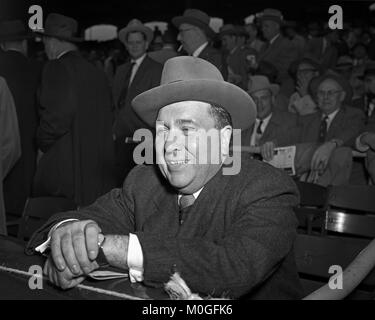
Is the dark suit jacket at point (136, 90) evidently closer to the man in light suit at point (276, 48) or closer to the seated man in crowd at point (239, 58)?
the seated man in crowd at point (239, 58)

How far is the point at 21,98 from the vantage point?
4766 mm

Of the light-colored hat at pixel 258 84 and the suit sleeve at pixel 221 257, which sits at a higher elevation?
the light-colored hat at pixel 258 84

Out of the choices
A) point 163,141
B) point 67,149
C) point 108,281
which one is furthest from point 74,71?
point 108,281

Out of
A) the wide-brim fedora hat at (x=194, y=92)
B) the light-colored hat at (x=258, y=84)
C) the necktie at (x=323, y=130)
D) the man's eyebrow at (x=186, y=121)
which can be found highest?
the light-colored hat at (x=258, y=84)

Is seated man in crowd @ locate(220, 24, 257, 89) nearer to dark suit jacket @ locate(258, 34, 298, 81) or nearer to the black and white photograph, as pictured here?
the black and white photograph

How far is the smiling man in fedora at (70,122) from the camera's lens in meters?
4.21

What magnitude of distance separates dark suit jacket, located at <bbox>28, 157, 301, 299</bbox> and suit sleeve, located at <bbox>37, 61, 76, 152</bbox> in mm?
2333

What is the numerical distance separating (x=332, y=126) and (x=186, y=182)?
132 inches

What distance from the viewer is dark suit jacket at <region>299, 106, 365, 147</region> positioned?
4617 millimetres

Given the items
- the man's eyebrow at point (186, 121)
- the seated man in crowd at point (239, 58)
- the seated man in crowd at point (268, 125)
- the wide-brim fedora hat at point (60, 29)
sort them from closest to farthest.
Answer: the man's eyebrow at point (186, 121) → the wide-brim fedora hat at point (60, 29) → the seated man in crowd at point (268, 125) → the seated man in crowd at point (239, 58)

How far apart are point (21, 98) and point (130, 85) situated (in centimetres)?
97

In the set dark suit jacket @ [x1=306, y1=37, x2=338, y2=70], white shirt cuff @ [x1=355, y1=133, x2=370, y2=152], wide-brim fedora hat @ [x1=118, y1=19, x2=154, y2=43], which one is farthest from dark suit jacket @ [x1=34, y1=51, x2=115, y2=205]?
dark suit jacket @ [x1=306, y1=37, x2=338, y2=70]

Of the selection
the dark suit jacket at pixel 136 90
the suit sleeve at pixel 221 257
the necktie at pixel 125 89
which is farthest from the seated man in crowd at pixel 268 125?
the suit sleeve at pixel 221 257
